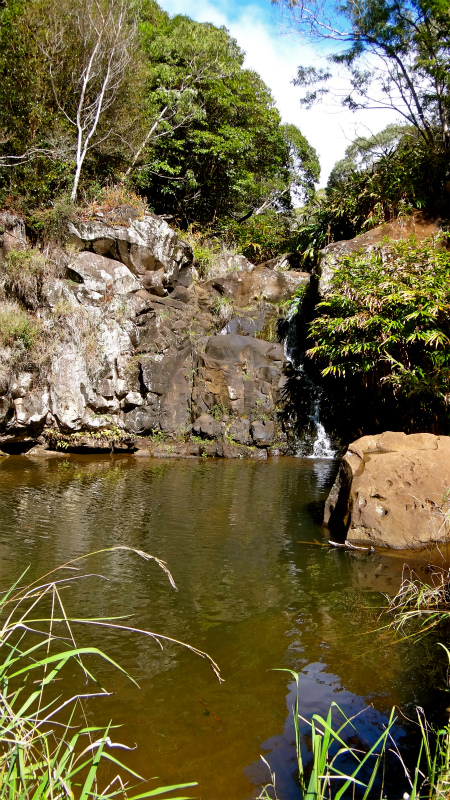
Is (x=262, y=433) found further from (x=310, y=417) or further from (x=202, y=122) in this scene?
(x=202, y=122)

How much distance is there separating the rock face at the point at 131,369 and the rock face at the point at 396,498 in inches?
248

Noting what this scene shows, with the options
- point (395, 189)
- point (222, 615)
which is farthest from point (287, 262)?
point (222, 615)

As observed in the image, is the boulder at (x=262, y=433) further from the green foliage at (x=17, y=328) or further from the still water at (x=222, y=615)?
the green foliage at (x=17, y=328)

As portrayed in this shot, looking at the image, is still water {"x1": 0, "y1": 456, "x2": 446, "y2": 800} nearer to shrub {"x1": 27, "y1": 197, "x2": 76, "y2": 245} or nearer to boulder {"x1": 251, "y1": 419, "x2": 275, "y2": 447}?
boulder {"x1": 251, "y1": 419, "x2": 275, "y2": 447}

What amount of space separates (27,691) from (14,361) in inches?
409

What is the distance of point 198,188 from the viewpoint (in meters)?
21.2

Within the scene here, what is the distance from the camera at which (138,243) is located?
15727 mm

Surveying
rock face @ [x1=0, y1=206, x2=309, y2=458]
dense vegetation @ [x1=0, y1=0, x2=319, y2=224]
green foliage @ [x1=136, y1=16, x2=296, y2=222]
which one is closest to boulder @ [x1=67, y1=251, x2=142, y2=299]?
rock face @ [x1=0, y1=206, x2=309, y2=458]

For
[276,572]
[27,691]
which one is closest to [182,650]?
[27,691]

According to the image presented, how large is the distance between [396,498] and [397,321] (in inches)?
179

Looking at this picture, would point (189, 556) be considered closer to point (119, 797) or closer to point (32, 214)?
point (119, 797)

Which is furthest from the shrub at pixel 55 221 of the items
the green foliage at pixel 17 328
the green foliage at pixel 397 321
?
the green foliage at pixel 397 321

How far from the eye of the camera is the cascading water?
13.7 meters

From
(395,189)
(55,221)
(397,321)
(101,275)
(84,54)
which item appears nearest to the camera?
(397,321)
